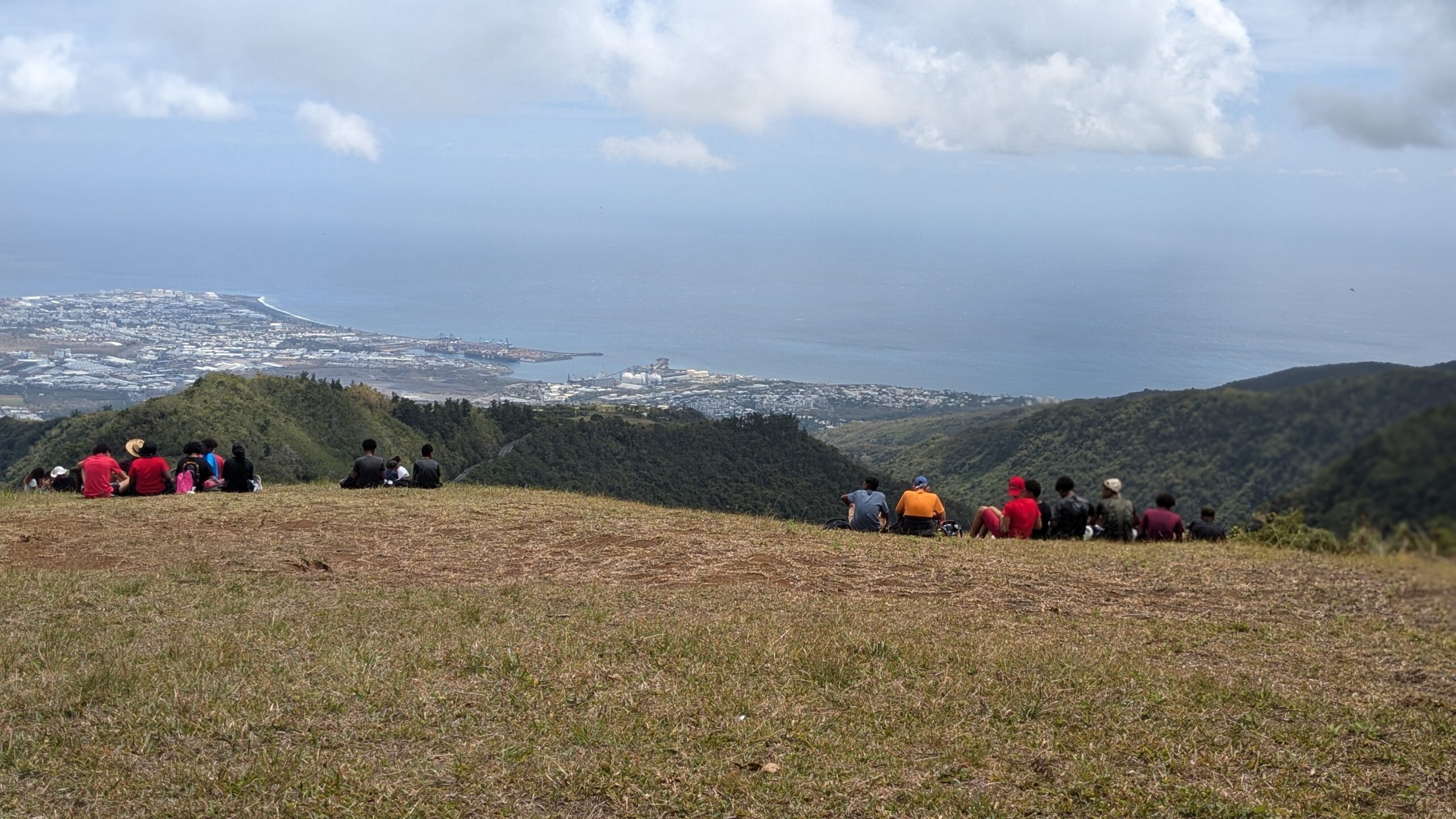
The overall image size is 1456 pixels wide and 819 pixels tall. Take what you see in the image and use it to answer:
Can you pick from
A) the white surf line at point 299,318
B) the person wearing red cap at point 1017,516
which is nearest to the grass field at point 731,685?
the person wearing red cap at point 1017,516

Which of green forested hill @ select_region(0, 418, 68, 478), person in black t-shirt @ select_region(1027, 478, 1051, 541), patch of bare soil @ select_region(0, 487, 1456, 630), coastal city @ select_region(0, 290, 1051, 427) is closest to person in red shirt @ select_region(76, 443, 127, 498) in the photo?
patch of bare soil @ select_region(0, 487, 1456, 630)

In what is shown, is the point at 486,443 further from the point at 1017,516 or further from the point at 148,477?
the point at 1017,516

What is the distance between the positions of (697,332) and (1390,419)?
481 ft

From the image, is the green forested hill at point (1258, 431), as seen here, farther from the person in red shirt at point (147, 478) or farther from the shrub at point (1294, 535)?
the person in red shirt at point (147, 478)

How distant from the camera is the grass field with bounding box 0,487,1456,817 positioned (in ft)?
16.1

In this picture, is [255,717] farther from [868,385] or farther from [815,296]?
[815,296]

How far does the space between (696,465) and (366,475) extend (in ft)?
75.9

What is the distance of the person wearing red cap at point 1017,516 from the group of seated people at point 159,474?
999cm

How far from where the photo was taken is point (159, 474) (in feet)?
47.3

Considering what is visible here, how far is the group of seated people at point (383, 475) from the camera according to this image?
1506 cm

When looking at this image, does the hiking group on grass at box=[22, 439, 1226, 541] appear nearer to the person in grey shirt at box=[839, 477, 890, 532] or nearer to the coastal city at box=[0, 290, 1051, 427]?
the person in grey shirt at box=[839, 477, 890, 532]

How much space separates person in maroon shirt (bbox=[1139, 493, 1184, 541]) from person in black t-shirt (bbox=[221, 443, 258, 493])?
454 inches

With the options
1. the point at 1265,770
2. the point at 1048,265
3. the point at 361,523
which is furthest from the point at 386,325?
the point at 1265,770

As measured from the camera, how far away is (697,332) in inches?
5871
